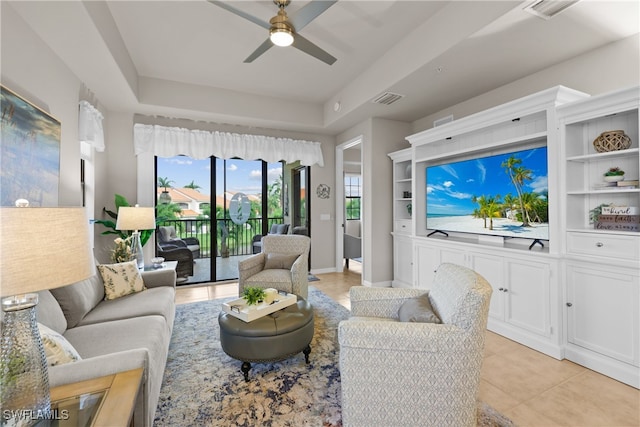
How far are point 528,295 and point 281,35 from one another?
3.06 m

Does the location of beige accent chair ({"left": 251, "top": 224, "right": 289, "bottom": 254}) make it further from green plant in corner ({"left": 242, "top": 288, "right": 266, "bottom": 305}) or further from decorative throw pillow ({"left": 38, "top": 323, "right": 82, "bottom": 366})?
decorative throw pillow ({"left": 38, "top": 323, "right": 82, "bottom": 366})

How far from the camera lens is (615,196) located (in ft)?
7.79

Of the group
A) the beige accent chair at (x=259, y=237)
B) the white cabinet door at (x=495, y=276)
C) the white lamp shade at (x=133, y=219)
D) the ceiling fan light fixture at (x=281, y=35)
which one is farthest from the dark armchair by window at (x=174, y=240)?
the white cabinet door at (x=495, y=276)

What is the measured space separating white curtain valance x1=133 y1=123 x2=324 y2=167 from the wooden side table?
3.80m

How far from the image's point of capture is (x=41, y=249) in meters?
0.81

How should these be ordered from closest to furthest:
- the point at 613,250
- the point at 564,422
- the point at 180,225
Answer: the point at 564,422 → the point at 613,250 → the point at 180,225

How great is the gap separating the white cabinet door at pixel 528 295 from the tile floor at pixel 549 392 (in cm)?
22

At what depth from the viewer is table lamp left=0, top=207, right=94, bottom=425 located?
0.76 m

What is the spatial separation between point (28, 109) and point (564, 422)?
13.2ft

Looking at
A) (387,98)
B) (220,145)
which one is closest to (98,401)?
(387,98)

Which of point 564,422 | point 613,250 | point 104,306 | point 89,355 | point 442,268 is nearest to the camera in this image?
point 89,355

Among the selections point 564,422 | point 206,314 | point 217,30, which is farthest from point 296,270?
point 217,30

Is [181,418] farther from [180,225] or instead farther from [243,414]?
[180,225]

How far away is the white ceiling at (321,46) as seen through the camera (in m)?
2.25
